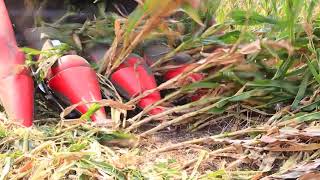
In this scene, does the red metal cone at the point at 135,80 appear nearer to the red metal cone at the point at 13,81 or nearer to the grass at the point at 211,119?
the grass at the point at 211,119

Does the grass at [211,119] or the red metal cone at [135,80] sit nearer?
the grass at [211,119]

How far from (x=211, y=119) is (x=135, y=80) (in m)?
0.15

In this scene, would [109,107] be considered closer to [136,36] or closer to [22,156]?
[136,36]

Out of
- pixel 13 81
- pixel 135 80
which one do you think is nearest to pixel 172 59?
pixel 135 80

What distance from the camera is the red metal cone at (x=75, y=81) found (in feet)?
3.88

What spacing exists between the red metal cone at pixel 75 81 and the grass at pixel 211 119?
0.05m

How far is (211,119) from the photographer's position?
1.17 metres

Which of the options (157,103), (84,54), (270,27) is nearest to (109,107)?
(157,103)

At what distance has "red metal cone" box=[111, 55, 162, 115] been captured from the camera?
1199 mm

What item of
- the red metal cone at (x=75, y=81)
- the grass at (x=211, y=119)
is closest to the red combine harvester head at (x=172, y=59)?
the grass at (x=211, y=119)

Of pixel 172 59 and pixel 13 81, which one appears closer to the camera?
pixel 13 81

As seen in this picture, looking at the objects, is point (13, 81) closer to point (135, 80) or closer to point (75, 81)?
point (75, 81)

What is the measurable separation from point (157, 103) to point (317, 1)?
1.00 feet

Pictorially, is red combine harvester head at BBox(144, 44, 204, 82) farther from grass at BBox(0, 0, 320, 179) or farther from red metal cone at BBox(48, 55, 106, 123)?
red metal cone at BBox(48, 55, 106, 123)
